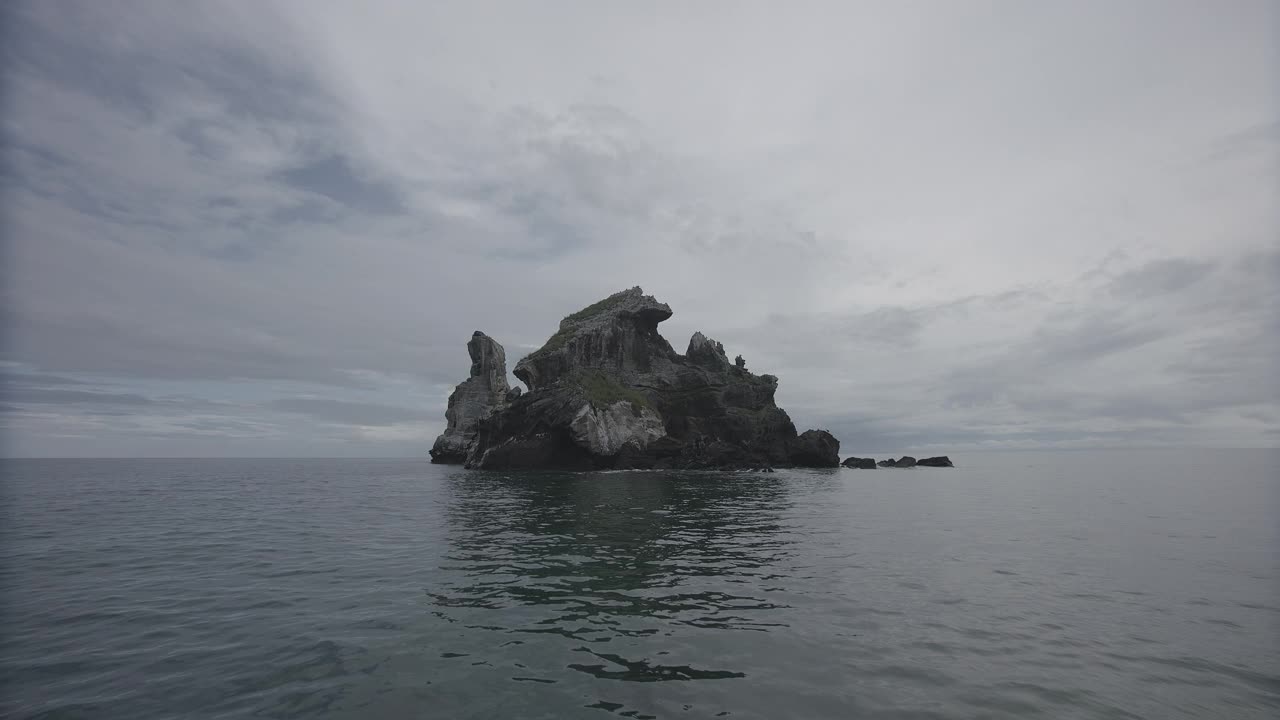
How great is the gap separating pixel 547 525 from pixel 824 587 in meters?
15.9

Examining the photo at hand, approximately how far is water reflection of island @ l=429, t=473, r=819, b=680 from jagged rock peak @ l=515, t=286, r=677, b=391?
187ft

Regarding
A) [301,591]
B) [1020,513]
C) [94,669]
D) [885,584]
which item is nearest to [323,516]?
[301,591]

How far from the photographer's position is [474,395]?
116 m

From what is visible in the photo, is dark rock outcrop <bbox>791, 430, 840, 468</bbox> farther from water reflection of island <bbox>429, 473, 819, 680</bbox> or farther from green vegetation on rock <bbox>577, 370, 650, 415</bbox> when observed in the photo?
water reflection of island <bbox>429, 473, 819, 680</bbox>

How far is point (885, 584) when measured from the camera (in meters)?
16.3

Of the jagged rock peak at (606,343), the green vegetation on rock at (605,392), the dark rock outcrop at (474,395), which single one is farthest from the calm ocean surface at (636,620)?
the dark rock outcrop at (474,395)

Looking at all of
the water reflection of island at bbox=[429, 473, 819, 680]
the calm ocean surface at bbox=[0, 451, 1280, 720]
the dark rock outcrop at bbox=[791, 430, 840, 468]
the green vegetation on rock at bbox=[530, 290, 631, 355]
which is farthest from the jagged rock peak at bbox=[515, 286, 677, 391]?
the calm ocean surface at bbox=[0, 451, 1280, 720]

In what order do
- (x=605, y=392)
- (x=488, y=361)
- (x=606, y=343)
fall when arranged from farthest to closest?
(x=488, y=361)
(x=606, y=343)
(x=605, y=392)

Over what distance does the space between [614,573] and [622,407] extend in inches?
2707

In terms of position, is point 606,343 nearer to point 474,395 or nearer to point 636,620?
point 474,395

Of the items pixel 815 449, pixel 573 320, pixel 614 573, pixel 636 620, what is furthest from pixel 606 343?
pixel 636 620

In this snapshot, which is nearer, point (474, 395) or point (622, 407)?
point (622, 407)

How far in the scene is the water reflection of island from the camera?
12148 millimetres

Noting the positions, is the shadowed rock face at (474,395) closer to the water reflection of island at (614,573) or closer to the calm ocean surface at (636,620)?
the water reflection of island at (614,573)
